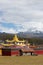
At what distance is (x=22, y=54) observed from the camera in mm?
33562

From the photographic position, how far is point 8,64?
69.8 ft

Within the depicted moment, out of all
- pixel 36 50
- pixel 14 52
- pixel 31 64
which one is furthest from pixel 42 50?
pixel 31 64

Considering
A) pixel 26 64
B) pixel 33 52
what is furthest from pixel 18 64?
pixel 33 52

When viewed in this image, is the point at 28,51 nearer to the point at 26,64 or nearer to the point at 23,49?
the point at 23,49

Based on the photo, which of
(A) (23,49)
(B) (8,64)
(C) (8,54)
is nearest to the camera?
(B) (8,64)

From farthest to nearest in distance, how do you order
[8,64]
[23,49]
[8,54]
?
[23,49], [8,54], [8,64]

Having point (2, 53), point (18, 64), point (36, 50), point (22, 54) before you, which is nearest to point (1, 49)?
point (2, 53)

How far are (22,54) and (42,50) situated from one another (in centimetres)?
444

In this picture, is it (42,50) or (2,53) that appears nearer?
(2,53)

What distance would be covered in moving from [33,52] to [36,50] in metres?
1.28

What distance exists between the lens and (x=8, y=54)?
106ft

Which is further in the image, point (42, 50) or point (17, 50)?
point (42, 50)

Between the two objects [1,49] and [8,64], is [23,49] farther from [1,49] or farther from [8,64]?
[8,64]

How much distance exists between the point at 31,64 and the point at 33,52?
12940 millimetres
